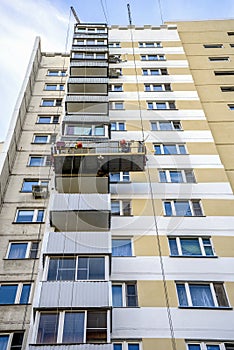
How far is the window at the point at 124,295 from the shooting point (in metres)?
13.4

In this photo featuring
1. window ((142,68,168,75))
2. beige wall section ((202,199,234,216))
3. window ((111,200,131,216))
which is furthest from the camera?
window ((142,68,168,75))

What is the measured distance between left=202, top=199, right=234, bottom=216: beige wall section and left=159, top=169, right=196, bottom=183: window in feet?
5.42

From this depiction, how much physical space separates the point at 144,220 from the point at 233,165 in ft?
21.6

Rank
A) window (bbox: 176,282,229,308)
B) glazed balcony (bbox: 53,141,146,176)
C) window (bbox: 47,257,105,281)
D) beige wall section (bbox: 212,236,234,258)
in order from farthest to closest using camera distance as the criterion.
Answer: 1. glazed balcony (bbox: 53,141,146,176)
2. beige wall section (bbox: 212,236,234,258)
3. window (bbox: 176,282,229,308)
4. window (bbox: 47,257,105,281)

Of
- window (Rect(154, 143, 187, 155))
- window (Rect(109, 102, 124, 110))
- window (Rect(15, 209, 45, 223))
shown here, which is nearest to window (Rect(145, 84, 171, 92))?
window (Rect(109, 102, 124, 110))

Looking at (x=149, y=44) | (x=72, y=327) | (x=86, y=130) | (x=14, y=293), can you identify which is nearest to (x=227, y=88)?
(x=149, y=44)

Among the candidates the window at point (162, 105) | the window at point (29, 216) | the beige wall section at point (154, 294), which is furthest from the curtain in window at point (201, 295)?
the window at point (162, 105)

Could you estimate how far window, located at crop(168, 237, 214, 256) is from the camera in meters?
15.0

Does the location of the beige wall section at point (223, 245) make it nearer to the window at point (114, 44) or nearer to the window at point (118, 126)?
the window at point (118, 126)

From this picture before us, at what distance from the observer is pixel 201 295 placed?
1367 centimetres

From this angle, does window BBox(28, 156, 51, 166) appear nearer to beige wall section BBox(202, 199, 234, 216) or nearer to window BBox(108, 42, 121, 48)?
beige wall section BBox(202, 199, 234, 216)

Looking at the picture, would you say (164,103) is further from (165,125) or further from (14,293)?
(14,293)

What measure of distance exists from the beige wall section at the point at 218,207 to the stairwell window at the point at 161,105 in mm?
8314

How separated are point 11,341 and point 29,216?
234 inches
